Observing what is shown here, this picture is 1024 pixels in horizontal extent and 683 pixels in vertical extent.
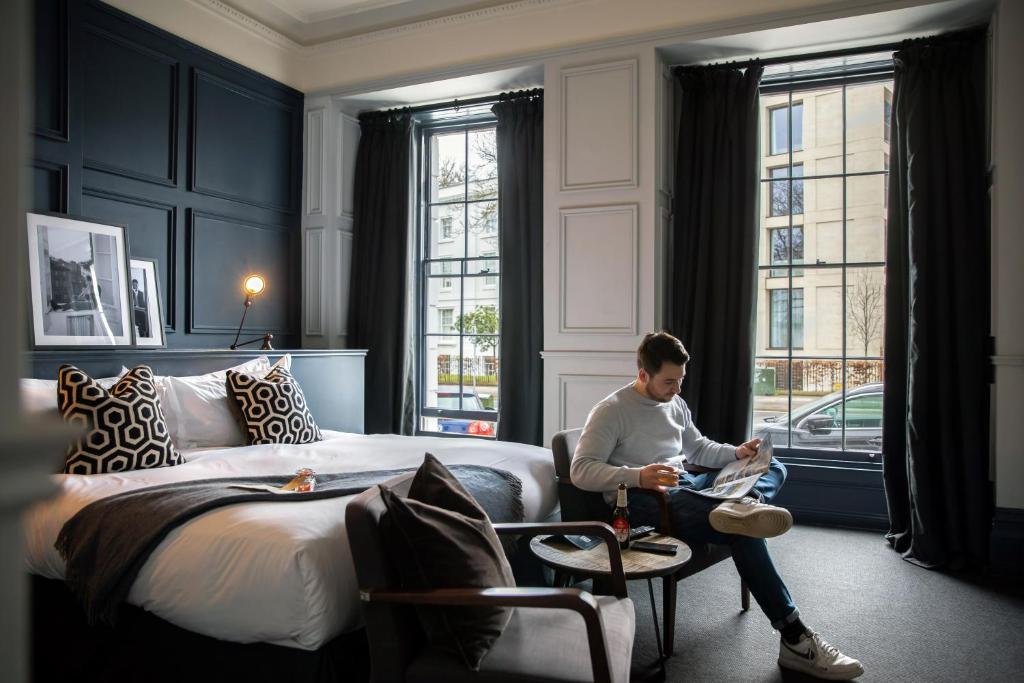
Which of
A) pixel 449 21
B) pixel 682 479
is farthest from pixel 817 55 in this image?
pixel 682 479

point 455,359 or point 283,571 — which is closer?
point 283,571

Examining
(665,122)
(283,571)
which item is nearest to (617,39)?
(665,122)

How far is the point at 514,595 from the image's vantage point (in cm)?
165

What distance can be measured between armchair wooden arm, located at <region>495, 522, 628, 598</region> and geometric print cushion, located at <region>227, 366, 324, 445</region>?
1.92 m

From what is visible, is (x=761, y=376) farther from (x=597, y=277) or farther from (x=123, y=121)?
(x=123, y=121)

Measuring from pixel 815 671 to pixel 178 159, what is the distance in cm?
457

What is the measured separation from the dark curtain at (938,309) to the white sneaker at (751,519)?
6.66 ft

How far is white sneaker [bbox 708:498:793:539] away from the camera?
238 centimetres

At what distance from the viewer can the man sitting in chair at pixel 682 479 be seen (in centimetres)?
246

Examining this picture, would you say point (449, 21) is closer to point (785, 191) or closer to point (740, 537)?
point (785, 191)

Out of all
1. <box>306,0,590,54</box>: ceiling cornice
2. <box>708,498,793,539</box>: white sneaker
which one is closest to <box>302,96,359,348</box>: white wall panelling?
<box>306,0,590,54</box>: ceiling cornice

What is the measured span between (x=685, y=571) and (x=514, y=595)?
1244 millimetres

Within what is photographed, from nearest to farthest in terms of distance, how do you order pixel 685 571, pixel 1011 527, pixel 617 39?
1. pixel 685 571
2. pixel 1011 527
3. pixel 617 39

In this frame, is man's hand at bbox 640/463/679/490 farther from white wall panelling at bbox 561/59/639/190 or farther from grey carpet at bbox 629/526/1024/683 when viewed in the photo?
white wall panelling at bbox 561/59/639/190
